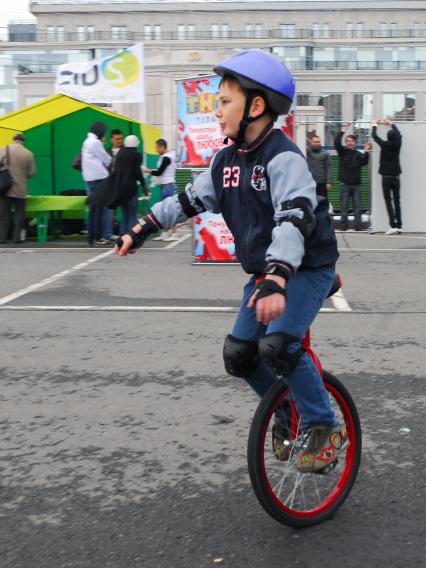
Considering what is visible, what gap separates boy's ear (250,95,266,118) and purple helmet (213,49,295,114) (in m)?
0.02

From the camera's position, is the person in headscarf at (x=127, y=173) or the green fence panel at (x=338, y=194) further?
the green fence panel at (x=338, y=194)

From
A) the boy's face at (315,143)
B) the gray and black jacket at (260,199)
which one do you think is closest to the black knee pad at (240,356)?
the gray and black jacket at (260,199)

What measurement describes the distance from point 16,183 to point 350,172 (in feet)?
20.0

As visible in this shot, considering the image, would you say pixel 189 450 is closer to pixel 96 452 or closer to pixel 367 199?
pixel 96 452

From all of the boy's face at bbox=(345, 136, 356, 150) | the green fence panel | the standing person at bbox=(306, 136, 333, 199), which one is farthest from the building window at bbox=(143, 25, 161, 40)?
the standing person at bbox=(306, 136, 333, 199)

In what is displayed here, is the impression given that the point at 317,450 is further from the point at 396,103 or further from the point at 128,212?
the point at 396,103

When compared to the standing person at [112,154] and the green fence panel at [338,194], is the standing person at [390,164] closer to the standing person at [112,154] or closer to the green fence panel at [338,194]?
the green fence panel at [338,194]

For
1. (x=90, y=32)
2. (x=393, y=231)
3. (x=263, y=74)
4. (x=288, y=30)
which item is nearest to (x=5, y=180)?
(x=393, y=231)

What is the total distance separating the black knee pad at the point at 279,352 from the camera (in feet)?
9.83

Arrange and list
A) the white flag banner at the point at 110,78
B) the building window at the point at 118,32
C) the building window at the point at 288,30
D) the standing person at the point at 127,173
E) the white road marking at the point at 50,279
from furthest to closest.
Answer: the building window at the point at 288,30
the building window at the point at 118,32
the white flag banner at the point at 110,78
the standing person at the point at 127,173
the white road marking at the point at 50,279

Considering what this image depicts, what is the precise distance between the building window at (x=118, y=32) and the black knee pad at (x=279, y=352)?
104m

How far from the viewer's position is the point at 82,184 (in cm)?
1616

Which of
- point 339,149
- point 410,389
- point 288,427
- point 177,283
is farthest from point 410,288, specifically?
point 339,149

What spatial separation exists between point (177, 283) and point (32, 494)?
6073 mm
